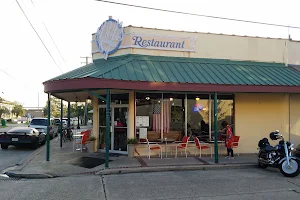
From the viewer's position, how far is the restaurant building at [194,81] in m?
11.5

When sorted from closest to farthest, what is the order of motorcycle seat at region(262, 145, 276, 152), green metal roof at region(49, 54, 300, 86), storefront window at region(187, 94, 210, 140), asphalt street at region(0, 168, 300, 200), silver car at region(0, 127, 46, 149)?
asphalt street at region(0, 168, 300, 200) → motorcycle seat at region(262, 145, 276, 152) → green metal roof at region(49, 54, 300, 86) → storefront window at region(187, 94, 210, 140) → silver car at region(0, 127, 46, 149)

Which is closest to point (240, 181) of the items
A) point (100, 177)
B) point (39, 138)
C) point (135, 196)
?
point (135, 196)

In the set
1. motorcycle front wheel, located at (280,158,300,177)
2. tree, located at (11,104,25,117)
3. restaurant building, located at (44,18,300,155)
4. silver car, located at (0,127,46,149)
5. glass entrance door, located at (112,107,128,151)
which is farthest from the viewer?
tree, located at (11,104,25,117)

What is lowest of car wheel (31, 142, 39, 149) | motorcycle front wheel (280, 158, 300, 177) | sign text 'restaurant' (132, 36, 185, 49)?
car wheel (31, 142, 39, 149)

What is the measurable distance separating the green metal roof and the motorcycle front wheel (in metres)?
3.55

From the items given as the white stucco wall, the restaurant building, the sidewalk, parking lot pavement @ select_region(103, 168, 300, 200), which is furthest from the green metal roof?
parking lot pavement @ select_region(103, 168, 300, 200)

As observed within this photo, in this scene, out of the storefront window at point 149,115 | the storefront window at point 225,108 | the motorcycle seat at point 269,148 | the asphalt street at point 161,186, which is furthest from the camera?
the storefront window at point 225,108

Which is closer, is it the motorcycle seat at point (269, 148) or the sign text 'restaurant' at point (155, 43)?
the motorcycle seat at point (269, 148)

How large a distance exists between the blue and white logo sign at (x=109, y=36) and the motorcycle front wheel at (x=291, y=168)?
27.4 ft

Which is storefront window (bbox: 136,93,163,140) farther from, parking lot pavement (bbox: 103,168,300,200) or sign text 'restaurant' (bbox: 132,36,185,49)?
parking lot pavement (bbox: 103,168,300,200)

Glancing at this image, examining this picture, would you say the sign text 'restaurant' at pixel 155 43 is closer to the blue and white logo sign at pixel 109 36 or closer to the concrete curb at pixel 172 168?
the blue and white logo sign at pixel 109 36

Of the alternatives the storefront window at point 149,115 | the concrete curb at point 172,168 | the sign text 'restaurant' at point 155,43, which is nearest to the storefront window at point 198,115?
the storefront window at point 149,115

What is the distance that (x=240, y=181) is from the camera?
8109 millimetres

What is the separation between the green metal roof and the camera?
10578mm
